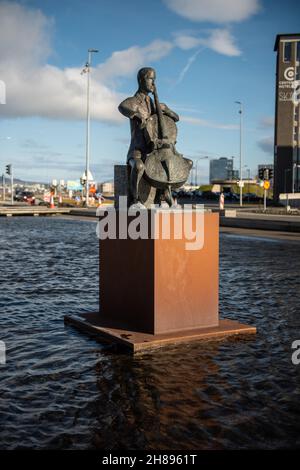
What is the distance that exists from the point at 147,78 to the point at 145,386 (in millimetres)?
4057

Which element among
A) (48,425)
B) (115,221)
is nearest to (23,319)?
(115,221)

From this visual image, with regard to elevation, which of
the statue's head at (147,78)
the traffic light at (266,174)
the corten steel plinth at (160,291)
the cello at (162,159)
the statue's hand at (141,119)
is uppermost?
the traffic light at (266,174)

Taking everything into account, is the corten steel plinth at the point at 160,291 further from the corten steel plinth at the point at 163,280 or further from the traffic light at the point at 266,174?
the traffic light at the point at 266,174

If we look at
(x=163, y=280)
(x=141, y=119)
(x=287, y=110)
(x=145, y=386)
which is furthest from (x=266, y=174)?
(x=287, y=110)

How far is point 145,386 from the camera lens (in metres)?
5.12

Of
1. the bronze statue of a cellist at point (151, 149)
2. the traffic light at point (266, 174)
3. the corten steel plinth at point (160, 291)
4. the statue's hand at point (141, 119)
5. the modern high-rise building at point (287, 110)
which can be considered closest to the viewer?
the corten steel plinth at point (160, 291)

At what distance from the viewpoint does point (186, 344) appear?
21.3ft

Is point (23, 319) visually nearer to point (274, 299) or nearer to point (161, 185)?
point (161, 185)

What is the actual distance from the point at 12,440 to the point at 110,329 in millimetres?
2884

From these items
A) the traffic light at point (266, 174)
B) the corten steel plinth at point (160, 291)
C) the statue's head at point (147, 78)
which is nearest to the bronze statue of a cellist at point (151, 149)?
the statue's head at point (147, 78)

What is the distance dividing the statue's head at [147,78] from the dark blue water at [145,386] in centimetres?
328

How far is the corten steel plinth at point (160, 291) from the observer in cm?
646

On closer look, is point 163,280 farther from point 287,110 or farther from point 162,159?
point 287,110

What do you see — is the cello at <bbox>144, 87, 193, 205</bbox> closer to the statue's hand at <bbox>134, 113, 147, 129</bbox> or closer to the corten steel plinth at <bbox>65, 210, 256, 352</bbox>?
the statue's hand at <bbox>134, 113, 147, 129</bbox>
